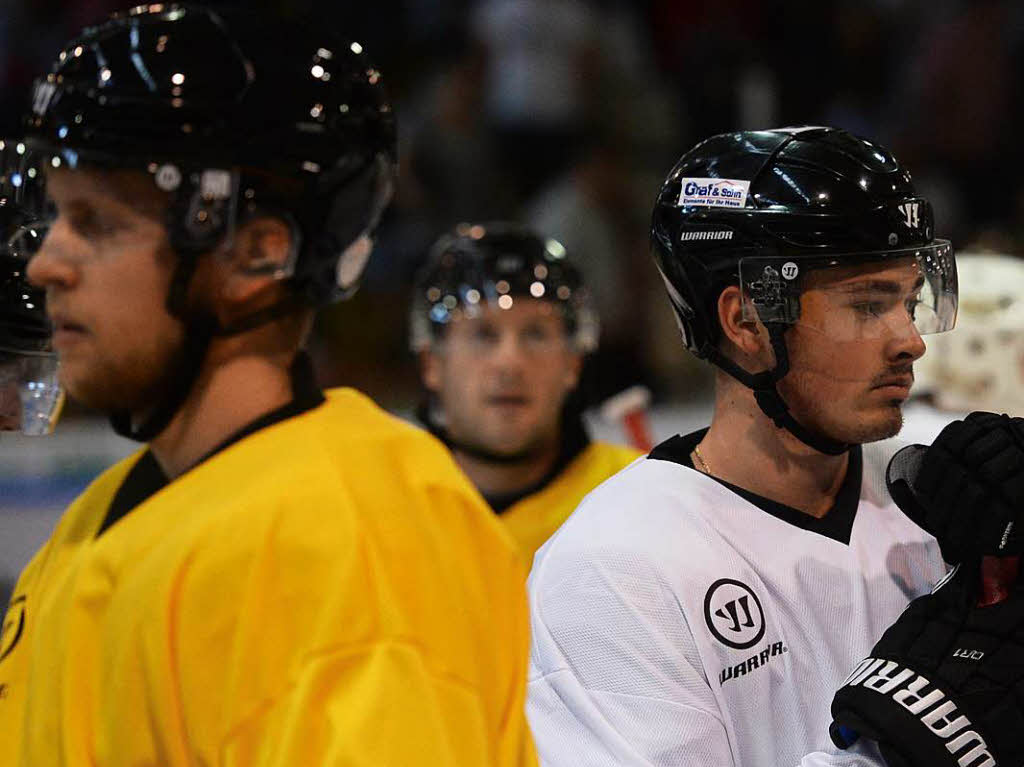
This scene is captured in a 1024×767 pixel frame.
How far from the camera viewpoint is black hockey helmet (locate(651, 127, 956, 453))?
2383mm

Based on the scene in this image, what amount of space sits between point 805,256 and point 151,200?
105 centimetres

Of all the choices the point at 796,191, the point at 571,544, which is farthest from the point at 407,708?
the point at 796,191

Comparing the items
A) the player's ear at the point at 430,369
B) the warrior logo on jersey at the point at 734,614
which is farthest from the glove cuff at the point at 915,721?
the player's ear at the point at 430,369

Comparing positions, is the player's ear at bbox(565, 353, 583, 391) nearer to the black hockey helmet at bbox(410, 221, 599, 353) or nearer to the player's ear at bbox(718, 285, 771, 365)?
the black hockey helmet at bbox(410, 221, 599, 353)

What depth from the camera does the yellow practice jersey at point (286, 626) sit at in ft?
5.12

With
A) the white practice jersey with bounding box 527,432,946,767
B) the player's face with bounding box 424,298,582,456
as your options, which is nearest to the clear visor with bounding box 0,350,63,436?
the white practice jersey with bounding box 527,432,946,767

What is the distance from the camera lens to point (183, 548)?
163cm

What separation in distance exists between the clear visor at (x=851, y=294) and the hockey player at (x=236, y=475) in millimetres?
694

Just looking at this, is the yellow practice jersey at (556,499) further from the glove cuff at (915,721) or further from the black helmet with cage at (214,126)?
the black helmet with cage at (214,126)

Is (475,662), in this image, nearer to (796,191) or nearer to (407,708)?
(407,708)

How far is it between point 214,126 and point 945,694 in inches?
47.7

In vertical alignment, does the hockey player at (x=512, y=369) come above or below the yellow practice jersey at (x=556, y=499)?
above

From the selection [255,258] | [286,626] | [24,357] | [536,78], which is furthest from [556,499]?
[536,78]

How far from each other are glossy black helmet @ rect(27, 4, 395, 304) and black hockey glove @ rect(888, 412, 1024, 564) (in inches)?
36.8
